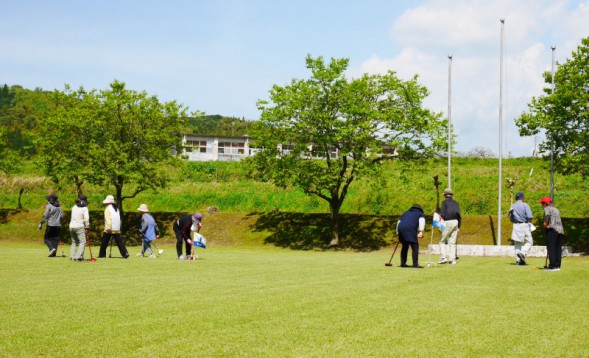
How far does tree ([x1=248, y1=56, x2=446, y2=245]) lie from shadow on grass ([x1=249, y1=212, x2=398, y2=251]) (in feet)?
12.0

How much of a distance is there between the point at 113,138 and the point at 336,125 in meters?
15.4

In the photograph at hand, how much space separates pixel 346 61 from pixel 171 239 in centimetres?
1659

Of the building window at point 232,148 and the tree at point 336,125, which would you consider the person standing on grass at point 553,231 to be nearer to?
the tree at point 336,125

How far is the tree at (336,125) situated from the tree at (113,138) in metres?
7.40

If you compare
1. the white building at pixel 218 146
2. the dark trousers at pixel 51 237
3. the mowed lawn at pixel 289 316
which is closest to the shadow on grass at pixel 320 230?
the dark trousers at pixel 51 237

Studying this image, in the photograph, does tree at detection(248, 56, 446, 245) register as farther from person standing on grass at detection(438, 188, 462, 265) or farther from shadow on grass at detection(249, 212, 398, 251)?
person standing on grass at detection(438, 188, 462, 265)

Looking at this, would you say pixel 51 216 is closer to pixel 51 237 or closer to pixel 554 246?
pixel 51 237

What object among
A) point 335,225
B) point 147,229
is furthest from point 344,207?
point 147,229

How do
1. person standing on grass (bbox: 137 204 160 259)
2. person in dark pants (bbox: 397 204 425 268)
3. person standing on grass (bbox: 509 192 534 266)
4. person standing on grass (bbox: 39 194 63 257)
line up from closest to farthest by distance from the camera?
1. person in dark pants (bbox: 397 204 425 268)
2. person standing on grass (bbox: 509 192 534 266)
3. person standing on grass (bbox: 39 194 63 257)
4. person standing on grass (bbox: 137 204 160 259)

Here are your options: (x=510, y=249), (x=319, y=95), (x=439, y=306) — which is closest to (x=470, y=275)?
(x=439, y=306)

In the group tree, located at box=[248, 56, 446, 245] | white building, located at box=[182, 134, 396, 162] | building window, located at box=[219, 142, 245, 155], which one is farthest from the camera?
building window, located at box=[219, 142, 245, 155]

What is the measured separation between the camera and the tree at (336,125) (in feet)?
128

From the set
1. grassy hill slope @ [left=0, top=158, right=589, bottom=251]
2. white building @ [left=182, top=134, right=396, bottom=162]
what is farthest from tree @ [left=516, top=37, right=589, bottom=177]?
white building @ [left=182, top=134, right=396, bottom=162]

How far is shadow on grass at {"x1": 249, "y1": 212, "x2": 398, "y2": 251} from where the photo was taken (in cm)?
4175
